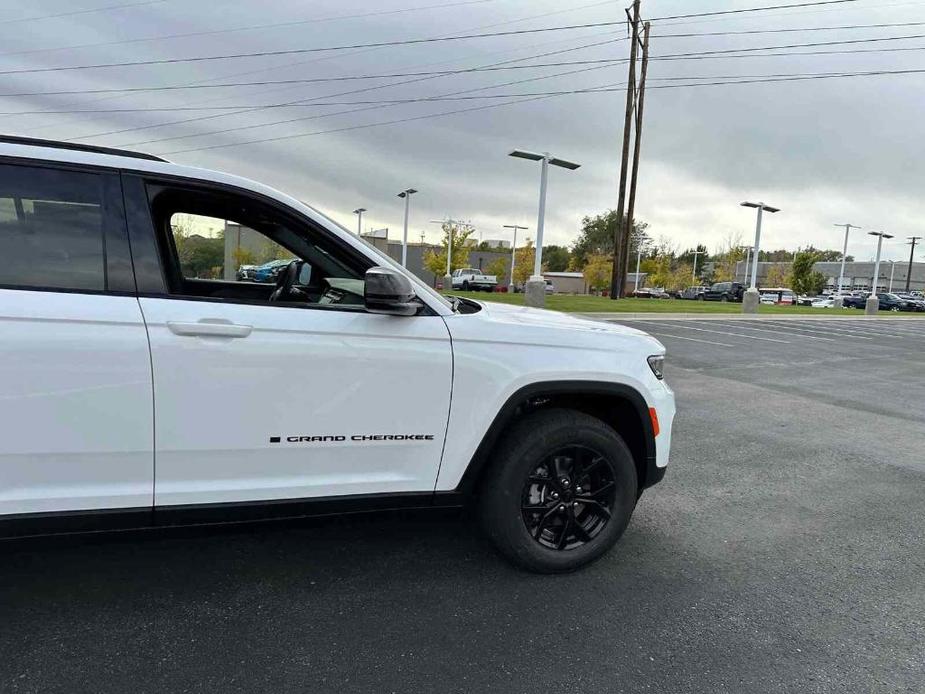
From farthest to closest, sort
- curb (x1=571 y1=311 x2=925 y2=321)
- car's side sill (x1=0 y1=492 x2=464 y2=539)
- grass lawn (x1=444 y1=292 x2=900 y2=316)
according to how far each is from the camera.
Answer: grass lawn (x1=444 y1=292 x2=900 y2=316)
curb (x1=571 y1=311 x2=925 y2=321)
car's side sill (x1=0 y1=492 x2=464 y2=539)

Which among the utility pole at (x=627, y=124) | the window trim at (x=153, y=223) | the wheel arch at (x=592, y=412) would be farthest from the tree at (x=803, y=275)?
the window trim at (x=153, y=223)

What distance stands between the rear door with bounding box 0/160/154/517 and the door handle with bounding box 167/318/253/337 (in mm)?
121

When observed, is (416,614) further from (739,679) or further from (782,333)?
(782,333)

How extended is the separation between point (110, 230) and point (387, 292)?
1108 mm

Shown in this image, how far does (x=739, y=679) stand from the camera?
7.85 ft

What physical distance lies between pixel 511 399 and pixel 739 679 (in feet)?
4.70

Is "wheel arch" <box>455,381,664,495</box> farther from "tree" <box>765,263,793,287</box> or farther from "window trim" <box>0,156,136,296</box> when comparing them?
"tree" <box>765,263,793,287</box>

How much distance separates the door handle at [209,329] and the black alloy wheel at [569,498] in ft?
4.88

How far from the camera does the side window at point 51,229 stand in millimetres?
2303

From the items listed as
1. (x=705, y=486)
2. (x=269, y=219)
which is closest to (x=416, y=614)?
(x=269, y=219)

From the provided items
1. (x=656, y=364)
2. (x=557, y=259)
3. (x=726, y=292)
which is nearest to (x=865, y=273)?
(x=557, y=259)

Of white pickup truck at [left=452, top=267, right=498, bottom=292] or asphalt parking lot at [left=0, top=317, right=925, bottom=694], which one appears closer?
asphalt parking lot at [left=0, top=317, right=925, bottom=694]

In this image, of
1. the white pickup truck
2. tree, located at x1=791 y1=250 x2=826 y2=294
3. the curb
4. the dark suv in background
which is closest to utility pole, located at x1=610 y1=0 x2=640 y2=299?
the curb

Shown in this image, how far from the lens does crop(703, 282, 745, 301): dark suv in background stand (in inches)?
2103
